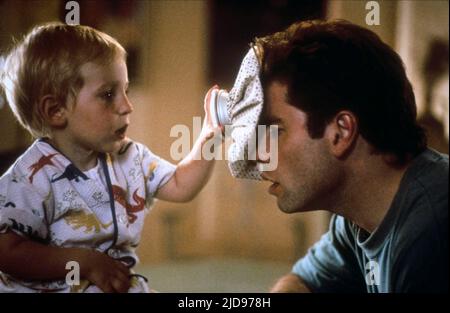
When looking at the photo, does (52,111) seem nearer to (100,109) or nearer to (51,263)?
(100,109)

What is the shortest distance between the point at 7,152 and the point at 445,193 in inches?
28.4

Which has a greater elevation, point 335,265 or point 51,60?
point 51,60

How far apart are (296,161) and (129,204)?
291mm

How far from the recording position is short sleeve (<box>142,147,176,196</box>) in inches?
40.0

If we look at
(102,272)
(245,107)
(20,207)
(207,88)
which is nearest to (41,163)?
(20,207)

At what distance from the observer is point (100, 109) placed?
92 centimetres

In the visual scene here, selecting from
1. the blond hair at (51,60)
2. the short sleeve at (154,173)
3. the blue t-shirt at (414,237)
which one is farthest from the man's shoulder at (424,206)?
the blond hair at (51,60)

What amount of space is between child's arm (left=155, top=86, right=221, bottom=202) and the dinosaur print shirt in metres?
0.06

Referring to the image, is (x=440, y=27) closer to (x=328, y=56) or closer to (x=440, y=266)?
(x=328, y=56)

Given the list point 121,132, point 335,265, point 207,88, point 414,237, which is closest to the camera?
point 414,237

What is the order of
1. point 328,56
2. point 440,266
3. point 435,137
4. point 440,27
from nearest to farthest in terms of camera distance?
point 440,266
point 328,56
point 440,27
point 435,137

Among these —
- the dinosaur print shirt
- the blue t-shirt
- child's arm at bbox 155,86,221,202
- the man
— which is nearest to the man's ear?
the man

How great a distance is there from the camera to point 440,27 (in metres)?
1.23
